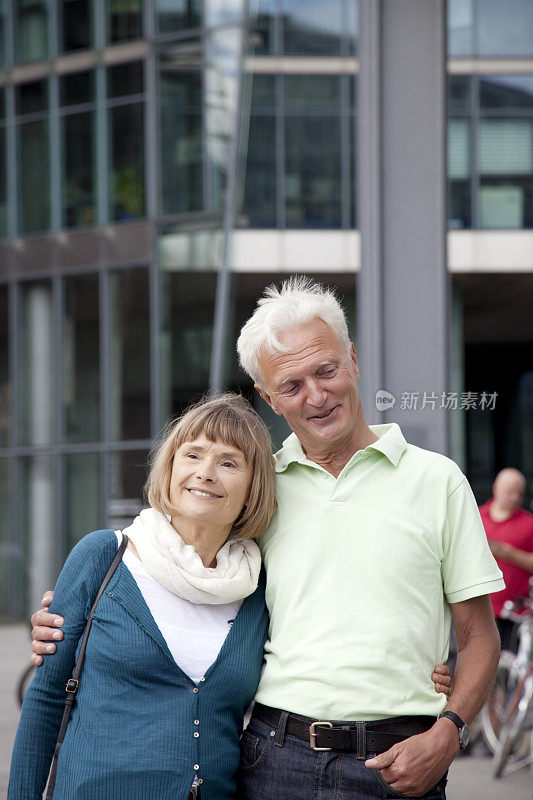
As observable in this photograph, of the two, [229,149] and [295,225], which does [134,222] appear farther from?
[295,225]

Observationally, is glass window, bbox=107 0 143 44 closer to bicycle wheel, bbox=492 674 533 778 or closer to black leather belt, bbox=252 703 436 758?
bicycle wheel, bbox=492 674 533 778

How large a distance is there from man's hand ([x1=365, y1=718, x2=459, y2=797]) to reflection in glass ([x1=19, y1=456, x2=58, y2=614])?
12.2 metres

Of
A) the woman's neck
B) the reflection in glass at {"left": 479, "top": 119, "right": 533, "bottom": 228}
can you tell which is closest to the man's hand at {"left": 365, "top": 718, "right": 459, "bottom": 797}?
the woman's neck

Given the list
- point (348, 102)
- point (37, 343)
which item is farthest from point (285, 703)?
point (37, 343)

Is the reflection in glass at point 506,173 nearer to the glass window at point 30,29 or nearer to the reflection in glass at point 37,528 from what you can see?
the reflection in glass at point 37,528

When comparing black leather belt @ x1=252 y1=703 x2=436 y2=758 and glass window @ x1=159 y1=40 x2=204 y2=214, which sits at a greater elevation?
glass window @ x1=159 y1=40 x2=204 y2=214

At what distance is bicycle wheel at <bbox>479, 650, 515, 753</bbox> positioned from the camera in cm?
602

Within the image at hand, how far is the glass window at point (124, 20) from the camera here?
44.0 ft

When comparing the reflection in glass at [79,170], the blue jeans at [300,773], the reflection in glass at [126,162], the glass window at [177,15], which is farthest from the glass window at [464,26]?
the reflection in glass at [79,170]

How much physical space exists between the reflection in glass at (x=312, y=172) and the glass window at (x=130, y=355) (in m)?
3.61

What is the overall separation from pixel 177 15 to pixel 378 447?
1211cm

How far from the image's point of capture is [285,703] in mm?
1978

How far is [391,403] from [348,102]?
6.07 metres

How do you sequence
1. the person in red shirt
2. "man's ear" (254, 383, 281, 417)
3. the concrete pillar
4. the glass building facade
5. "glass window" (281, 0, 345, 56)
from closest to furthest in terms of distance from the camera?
1. "man's ear" (254, 383, 281, 417)
2. the concrete pillar
3. the person in red shirt
4. "glass window" (281, 0, 345, 56)
5. the glass building facade
